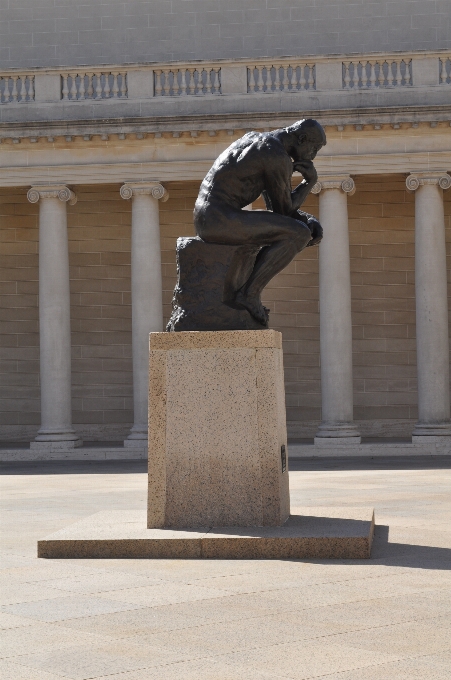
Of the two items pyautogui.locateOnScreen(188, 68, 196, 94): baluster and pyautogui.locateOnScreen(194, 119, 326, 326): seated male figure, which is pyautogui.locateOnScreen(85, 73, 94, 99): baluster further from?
pyautogui.locateOnScreen(194, 119, 326, 326): seated male figure

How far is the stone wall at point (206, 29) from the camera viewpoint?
63406mm

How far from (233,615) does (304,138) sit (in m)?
10.8

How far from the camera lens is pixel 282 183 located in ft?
71.2

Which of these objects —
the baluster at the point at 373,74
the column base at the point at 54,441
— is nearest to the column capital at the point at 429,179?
the baluster at the point at 373,74

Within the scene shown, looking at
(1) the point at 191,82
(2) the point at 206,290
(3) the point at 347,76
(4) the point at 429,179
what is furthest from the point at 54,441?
(2) the point at 206,290

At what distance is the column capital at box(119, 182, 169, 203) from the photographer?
56.0 m

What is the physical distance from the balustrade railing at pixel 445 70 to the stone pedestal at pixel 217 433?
37.7 metres

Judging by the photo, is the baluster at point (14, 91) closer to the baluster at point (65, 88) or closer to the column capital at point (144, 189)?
the baluster at point (65, 88)

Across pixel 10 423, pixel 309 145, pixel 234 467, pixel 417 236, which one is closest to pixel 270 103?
pixel 417 236

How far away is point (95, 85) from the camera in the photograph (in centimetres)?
5669

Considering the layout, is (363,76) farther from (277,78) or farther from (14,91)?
(14,91)

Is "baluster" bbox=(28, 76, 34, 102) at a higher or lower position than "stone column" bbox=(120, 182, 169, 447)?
higher

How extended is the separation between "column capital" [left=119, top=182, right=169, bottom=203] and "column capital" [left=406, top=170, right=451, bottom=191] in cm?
1167

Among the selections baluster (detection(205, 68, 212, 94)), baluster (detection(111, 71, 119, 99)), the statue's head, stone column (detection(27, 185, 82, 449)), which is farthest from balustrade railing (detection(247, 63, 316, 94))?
the statue's head
